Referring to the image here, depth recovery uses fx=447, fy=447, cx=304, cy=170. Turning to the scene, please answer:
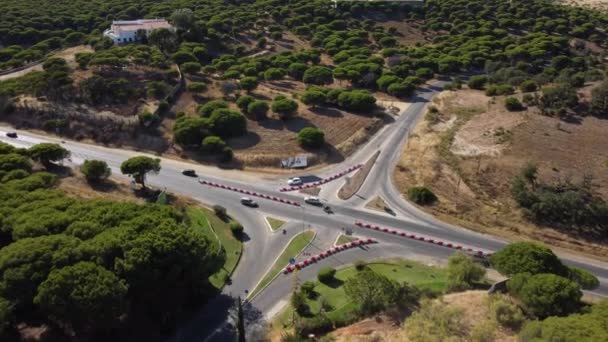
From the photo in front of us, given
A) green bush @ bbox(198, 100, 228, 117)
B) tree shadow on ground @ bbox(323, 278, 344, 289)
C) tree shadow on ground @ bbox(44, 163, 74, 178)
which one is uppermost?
green bush @ bbox(198, 100, 228, 117)

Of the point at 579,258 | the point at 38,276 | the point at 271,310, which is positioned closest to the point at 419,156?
the point at 579,258

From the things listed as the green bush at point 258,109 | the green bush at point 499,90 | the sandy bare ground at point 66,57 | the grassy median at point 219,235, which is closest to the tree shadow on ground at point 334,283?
the grassy median at point 219,235

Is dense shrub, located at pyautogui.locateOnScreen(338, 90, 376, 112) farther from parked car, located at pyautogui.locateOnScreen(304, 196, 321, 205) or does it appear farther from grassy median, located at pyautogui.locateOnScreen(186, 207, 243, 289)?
grassy median, located at pyautogui.locateOnScreen(186, 207, 243, 289)

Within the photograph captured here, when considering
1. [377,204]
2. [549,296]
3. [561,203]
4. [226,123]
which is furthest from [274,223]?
[561,203]

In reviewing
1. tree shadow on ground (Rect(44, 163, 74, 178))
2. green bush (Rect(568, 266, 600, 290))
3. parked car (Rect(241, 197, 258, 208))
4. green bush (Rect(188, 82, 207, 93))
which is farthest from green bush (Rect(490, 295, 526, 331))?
green bush (Rect(188, 82, 207, 93))

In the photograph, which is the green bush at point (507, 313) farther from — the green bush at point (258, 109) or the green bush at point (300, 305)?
the green bush at point (258, 109)

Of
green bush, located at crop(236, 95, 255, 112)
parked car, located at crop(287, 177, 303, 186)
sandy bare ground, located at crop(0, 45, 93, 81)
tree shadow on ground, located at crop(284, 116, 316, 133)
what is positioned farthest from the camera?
sandy bare ground, located at crop(0, 45, 93, 81)
